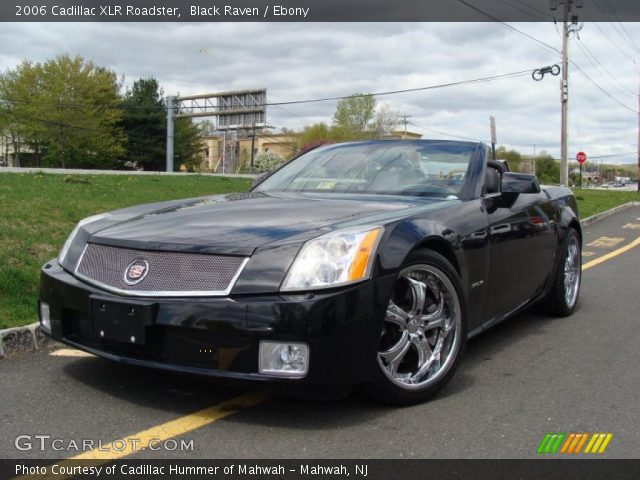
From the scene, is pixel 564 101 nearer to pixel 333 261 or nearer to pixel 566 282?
pixel 566 282

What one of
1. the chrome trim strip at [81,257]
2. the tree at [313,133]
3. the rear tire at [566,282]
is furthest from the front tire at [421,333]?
the tree at [313,133]

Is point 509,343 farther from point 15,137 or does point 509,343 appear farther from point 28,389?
point 15,137

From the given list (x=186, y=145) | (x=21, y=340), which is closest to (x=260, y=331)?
(x=21, y=340)

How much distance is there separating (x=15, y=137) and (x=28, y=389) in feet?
214

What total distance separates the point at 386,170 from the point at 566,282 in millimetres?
2149

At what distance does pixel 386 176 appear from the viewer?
4.05m

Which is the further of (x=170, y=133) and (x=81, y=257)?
(x=170, y=133)

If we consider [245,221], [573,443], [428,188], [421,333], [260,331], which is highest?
[428,188]

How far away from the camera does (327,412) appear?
9.70 ft

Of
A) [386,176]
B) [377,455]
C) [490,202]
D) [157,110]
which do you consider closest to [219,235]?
[377,455]

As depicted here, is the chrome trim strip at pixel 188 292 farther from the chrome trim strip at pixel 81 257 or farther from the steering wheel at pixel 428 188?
the steering wheel at pixel 428 188

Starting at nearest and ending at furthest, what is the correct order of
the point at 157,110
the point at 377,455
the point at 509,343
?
the point at 377,455 < the point at 509,343 < the point at 157,110

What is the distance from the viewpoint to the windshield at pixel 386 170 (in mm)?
3934

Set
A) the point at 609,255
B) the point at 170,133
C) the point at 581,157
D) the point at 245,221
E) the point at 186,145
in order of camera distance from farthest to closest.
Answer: the point at 186,145 < the point at 170,133 < the point at 581,157 < the point at 609,255 < the point at 245,221
